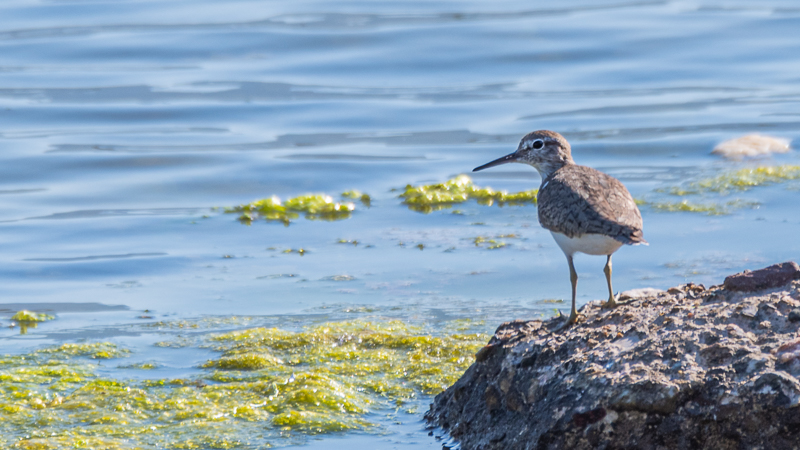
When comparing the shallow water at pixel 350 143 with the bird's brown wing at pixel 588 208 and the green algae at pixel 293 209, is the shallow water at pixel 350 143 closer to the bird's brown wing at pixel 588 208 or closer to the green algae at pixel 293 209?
the green algae at pixel 293 209

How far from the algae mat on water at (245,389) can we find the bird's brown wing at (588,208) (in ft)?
3.79

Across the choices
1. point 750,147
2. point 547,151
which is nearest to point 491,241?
point 547,151

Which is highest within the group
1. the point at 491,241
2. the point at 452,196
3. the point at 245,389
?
the point at 452,196

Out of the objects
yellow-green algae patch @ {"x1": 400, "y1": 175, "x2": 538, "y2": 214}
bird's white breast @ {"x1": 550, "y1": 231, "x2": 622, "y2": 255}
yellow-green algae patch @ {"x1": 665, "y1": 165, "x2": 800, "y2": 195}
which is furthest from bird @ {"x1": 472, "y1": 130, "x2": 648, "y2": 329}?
yellow-green algae patch @ {"x1": 665, "y1": 165, "x2": 800, "y2": 195}

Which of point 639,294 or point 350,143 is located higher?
point 350,143

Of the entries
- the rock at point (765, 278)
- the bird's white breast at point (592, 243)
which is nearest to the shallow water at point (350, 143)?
the bird's white breast at point (592, 243)

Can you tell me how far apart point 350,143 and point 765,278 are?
28.4ft

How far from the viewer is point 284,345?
5.98 metres

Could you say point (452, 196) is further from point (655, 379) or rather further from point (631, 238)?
point (655, 379)

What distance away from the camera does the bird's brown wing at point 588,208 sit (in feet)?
14.0

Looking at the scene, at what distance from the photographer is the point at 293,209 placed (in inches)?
381

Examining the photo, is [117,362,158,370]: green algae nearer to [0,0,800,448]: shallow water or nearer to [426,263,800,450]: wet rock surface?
[0,0,800,448]: shallow water

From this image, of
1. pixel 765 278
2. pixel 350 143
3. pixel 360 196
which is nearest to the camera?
pixel 765 278

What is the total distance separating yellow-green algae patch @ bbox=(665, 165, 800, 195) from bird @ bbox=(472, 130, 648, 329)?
16.1 ft
